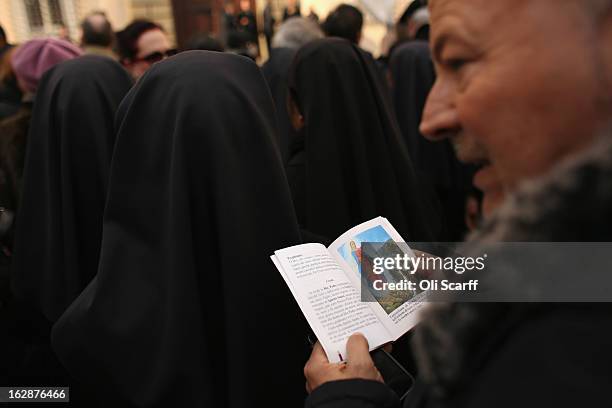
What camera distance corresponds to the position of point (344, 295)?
3.51 ft

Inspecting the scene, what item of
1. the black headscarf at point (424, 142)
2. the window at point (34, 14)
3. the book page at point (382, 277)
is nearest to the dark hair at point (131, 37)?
the black headscarf at point (424, 142)

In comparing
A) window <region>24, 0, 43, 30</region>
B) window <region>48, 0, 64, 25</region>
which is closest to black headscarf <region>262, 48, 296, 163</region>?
window <region>48, 0, 64, 25</region>

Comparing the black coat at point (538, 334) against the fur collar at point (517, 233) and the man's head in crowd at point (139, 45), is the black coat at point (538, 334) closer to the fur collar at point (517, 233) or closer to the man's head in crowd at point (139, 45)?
the fur collar at point (517, 233)

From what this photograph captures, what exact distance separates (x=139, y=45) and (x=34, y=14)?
11.2 m

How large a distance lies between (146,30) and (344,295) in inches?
110

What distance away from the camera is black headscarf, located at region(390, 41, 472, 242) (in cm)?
332

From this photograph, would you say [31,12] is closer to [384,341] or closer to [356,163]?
[356,163]

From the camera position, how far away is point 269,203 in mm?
1219

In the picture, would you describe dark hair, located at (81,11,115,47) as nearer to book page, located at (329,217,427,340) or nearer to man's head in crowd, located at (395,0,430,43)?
man's head in crowd, located at (395,0,430,43)

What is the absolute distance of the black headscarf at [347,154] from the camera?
2113mm

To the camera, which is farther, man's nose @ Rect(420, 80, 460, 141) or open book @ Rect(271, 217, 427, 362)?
open book @ Rect(271, 217, 427, 362)

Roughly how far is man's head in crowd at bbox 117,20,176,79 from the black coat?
3.08 metres

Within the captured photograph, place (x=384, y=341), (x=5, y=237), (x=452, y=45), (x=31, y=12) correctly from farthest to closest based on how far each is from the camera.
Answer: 1. (x=31, y=12)
2. (x=5, y=237)
3. (x=384, y=341)
4. (x=452, y=45)

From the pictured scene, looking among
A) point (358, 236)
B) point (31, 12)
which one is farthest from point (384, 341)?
point (31, 12)
